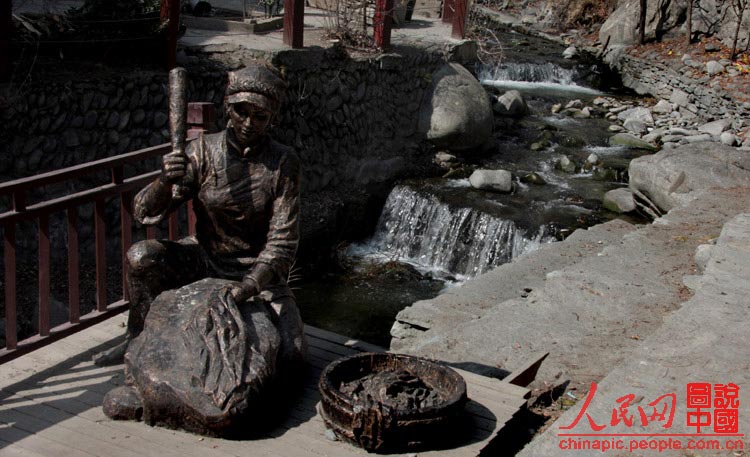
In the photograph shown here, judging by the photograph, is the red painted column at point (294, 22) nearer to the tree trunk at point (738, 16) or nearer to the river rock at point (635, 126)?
the river rock at point (635, 126)

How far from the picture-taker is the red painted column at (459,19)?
15203 millimetres

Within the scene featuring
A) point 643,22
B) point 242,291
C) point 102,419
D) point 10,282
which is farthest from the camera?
point 643,22

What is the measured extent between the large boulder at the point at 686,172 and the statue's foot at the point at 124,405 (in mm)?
7828

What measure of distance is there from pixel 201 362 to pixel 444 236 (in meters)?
7.79

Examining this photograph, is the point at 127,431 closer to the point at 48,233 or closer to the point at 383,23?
the point at 48,233

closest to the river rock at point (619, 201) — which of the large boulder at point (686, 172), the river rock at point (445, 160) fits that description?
the large boulder at point (686, 172)

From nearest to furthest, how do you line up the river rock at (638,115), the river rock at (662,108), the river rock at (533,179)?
the river rock at (533,179), the river rock at (638,115), the river rock at (662,108)

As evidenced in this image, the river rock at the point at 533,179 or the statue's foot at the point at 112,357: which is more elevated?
the statue's foot at the point at 112,357

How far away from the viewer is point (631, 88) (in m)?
19.0

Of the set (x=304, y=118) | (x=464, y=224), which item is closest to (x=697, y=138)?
(x=464, y=224)

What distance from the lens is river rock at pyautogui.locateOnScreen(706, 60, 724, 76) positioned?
17.5m

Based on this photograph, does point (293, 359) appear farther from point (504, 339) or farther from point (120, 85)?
point (120, 85)

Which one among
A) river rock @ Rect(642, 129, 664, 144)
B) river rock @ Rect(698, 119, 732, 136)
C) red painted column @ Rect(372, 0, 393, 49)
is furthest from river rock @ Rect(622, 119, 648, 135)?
red painted column @ Rect(372, 0, 393, 49)

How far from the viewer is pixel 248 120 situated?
432 cm
